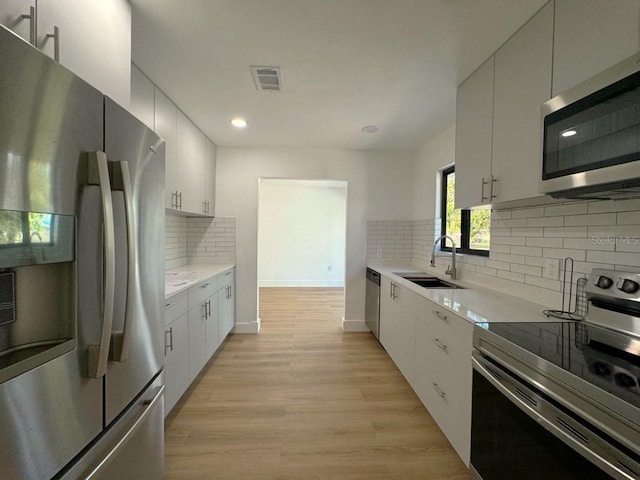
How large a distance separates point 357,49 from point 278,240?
5446 mm

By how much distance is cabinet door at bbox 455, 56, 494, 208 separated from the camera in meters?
1.78

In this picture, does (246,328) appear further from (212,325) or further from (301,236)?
(301,236)

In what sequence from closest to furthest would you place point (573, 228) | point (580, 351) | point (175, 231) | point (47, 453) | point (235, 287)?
point (47, 453) < point (580, 351) < point (573, 228) < point (175, 231) < point (235, 287)

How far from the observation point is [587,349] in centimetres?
104

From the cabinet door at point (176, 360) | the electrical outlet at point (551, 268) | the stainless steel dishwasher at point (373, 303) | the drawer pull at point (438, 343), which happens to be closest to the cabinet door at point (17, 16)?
the cabinet door at point (176, 360)

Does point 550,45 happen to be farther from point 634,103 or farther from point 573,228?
point 573,228

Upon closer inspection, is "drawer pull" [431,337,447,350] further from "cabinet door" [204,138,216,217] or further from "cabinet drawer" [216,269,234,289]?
"cabinet door" [204,138,216,217]

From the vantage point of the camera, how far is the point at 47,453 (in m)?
0.71

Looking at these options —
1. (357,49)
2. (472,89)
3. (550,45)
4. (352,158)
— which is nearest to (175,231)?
(352,158)

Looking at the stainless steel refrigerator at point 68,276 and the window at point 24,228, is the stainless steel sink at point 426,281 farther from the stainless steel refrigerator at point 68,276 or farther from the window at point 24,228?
the window at point 24,228

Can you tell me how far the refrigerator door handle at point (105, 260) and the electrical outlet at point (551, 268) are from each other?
6.96 ft

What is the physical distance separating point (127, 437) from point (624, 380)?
159 cm

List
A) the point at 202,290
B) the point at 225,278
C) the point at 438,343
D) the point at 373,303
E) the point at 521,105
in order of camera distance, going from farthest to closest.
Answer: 1. the point at 373,303
2. the point at 225,278
3. the point at 202,290
4. the point at 438,343
5. the point at 521,105

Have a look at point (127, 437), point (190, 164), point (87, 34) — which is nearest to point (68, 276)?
point (127, 437)
